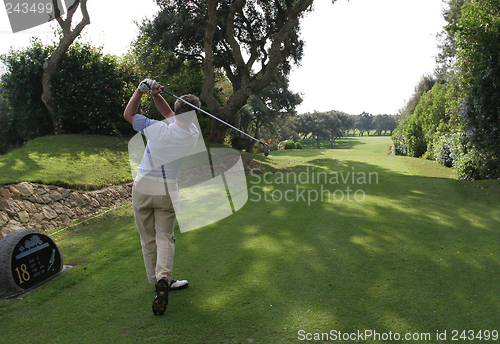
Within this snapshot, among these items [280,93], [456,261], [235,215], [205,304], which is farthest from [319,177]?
[280,93]

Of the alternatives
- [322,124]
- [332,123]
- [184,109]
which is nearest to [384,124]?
[332,123]

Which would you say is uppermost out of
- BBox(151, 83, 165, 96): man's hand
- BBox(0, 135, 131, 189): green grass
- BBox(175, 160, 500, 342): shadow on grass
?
BBox(151, 83, 165, 96): man's hand

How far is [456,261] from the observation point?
15.8ft

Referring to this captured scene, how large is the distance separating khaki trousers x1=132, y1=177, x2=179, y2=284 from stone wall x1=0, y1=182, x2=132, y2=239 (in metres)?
3.68

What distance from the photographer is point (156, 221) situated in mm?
3701

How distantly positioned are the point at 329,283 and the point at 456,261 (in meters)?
2.11

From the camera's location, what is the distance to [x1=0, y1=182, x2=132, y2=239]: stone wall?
20.4ft

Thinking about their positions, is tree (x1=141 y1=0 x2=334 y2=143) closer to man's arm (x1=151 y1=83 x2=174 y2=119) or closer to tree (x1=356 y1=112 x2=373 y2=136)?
man's arm (x1=151 y1=83 x2=174 y2=119)

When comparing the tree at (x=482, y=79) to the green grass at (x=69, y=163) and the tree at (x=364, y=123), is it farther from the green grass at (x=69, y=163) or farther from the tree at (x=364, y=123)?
the tree at (x=364, y=123)

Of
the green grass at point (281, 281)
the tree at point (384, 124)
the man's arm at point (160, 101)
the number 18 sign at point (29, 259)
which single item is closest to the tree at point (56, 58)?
the green grass at point (281, 281)

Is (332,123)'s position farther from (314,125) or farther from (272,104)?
(272,104)

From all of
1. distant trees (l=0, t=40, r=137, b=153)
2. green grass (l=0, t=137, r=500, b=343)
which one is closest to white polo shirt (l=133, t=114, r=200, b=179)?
green grass (l=0, t=137, r=500, b=343)

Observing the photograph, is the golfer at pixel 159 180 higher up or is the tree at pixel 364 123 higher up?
the tree at pixel 364 123

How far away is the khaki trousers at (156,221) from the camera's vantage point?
3609 millimetres
